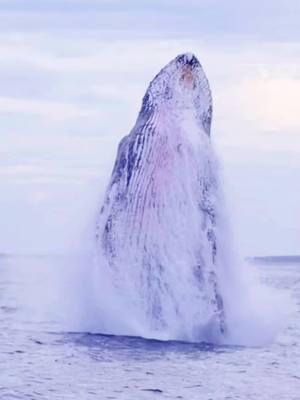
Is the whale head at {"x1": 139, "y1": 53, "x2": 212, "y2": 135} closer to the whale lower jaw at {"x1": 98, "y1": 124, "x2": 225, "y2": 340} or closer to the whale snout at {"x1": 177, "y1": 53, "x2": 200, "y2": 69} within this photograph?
the whale snout at {"x1": 177, "y1": 53, "x2": 200, "y2": 69}

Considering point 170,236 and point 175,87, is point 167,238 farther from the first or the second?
point 175,87

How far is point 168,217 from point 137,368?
3.77 meters

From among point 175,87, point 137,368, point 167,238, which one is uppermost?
point 175,87

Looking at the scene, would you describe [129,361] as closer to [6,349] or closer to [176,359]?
[176,359]

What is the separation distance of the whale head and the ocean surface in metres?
3.80

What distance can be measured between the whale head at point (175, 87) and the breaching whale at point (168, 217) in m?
0.02

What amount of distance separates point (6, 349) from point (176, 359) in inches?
126

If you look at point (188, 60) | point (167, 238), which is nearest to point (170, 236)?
point (167, 238)

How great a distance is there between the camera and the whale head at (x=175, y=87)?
A: 20375mm

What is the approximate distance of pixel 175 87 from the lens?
20.4 meters

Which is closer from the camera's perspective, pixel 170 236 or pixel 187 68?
pixel 170 236

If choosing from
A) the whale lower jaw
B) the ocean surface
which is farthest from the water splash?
the ocean surface

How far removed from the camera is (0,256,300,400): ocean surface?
1523 centimetres

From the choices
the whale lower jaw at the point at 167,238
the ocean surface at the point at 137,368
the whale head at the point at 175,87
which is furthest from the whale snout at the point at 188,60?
the ocean surface at the point at 137,368
